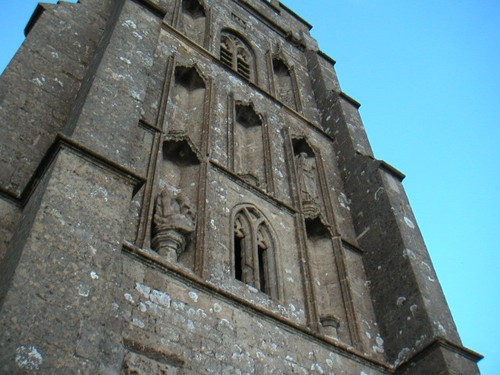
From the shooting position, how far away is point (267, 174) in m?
10.8

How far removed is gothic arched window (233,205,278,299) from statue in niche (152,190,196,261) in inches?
32.1

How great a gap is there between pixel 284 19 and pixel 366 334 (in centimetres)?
1272

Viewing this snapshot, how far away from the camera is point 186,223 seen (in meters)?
7.83

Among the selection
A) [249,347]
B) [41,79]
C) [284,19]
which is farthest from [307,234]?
[284,19]

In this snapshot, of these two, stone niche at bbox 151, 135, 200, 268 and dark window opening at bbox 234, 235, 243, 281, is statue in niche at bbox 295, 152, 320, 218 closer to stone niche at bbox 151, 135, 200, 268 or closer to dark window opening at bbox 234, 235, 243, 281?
dark window opening at bbox 234, 235, 243, 281

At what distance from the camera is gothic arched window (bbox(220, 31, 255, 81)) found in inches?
559

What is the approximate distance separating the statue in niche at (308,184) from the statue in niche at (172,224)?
9.22 feet

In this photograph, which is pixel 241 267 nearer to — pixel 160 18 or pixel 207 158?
pixel 207 158

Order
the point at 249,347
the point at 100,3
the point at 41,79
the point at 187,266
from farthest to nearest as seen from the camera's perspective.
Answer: the point at 100,3
the point at 41,79
the point at 187,266
the point at 249,347

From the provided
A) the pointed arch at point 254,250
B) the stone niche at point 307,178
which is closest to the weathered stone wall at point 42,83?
the pointed arch at point 254,250

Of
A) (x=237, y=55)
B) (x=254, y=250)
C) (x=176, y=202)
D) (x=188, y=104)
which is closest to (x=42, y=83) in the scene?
(x=176, y=202)

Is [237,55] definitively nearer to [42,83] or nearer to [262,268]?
[42,83]

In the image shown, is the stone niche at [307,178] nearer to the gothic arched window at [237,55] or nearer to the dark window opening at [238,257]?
the dark window opening at [238,257]

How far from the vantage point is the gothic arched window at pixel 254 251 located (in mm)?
8352
